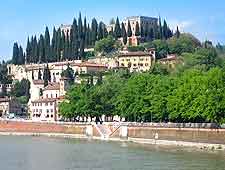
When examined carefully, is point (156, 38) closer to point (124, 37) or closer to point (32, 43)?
point (124, 37)

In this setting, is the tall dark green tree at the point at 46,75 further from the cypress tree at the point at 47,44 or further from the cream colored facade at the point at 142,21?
the cream colored facade at the point at 142,21

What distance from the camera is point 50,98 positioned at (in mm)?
87375

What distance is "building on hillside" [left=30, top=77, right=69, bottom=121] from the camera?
8400 centimetres

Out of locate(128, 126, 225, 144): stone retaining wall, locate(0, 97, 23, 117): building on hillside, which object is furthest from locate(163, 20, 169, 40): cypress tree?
locate(128, 126, 225, 144): stone retaining wall

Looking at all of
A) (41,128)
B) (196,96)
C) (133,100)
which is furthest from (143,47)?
(196,96)

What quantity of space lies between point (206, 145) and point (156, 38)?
6987cm

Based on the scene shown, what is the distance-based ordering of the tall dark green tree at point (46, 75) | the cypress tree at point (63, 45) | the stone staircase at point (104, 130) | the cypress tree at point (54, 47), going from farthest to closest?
the tall dark green tree at point (46, 75)
the cypress tree at point (54, 47)
the cypress tree at point (63, 45)
the stone staircase at point (104, 130)

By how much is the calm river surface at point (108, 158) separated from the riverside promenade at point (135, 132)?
172cm

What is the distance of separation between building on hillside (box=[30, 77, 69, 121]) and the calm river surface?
37780 millimetres

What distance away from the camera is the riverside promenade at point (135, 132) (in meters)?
41.2

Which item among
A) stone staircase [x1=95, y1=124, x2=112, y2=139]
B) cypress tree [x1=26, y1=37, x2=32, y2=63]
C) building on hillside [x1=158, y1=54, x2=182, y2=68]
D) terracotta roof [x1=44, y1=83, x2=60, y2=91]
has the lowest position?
stone staircase [x1=95, y1=124, x2=112, y2=139]

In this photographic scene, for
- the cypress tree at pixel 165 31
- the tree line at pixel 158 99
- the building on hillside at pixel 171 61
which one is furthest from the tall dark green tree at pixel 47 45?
the tree line at pixel 158 99

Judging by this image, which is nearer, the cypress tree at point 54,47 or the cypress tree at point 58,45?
the cypress tree at point 58,45

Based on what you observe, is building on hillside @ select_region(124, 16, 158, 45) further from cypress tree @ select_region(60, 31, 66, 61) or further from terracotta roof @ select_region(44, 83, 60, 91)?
terracotta roof @ select_region(44, 83, 60, 91)
